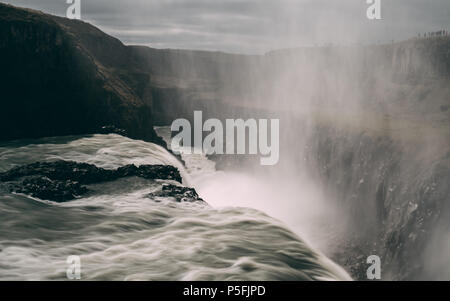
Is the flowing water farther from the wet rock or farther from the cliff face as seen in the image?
the cliff face

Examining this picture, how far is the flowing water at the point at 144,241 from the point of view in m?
15.4

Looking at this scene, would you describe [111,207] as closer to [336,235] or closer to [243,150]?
[336,235]

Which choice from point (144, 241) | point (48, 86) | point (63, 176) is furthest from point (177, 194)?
point (48, 86)

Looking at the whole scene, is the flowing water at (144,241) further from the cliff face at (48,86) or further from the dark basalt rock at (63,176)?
the cliff face at (48,86)

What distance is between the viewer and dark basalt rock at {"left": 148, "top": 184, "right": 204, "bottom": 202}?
2470 centimetres

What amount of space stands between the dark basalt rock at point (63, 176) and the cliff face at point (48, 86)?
40.2 feet

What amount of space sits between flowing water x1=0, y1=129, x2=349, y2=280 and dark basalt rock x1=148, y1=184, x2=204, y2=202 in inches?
22.9

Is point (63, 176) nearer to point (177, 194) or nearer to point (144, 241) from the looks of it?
point (177, 194)

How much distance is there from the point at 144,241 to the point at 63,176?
10.9 metres

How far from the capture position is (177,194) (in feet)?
83.0

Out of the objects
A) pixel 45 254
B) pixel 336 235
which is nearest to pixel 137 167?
pixel 45 254

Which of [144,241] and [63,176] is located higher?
[63,176]

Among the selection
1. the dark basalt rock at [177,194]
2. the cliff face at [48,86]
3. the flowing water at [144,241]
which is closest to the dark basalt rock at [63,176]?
the flowing water at [144,241]
